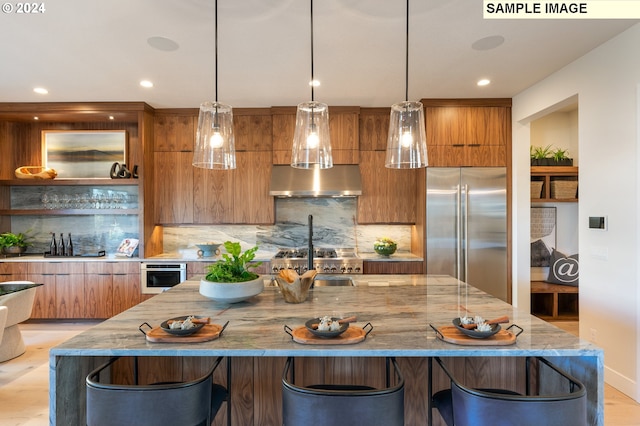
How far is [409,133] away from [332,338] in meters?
1.26

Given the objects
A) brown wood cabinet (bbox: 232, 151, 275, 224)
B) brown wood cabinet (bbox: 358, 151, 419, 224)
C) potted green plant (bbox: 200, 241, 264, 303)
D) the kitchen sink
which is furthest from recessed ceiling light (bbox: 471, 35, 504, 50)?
brown wood cabinet (bbox: 232, 151, 275, 224)

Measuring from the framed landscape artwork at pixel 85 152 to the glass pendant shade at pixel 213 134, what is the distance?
128 inches

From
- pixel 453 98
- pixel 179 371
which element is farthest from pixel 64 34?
pixel 453 98

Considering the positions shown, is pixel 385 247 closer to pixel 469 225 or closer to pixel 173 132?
pixel 469 225

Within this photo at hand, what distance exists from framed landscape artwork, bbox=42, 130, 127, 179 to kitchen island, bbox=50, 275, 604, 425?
3.15 meters

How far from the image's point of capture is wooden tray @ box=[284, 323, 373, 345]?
141cm

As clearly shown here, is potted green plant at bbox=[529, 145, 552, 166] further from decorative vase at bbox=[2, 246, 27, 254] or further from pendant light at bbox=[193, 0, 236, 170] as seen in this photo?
decorative vase at bbox=[2, 246, 27, 254]

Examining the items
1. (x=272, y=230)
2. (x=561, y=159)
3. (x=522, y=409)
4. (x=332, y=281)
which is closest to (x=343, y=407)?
(x=522, y=409)

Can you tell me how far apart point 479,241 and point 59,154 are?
5569 mm

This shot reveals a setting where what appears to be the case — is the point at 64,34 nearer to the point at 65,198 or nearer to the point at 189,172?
the point at 189,172

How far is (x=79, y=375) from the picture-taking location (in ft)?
5.18

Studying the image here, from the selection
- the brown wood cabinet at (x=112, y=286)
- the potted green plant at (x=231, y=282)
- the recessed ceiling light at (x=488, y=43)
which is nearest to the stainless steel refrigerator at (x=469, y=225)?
the recessed ceiling light at (x=488, y=43)

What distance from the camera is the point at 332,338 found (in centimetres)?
144

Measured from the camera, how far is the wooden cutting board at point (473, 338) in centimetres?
139
